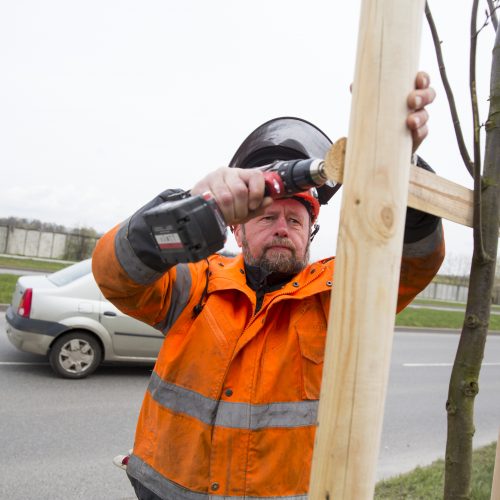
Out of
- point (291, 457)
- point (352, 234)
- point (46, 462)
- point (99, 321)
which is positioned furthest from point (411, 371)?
point (352, 234)

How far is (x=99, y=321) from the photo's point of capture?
6152 millimetres

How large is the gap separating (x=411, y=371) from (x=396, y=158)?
922cm

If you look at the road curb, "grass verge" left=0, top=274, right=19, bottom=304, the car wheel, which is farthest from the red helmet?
the road curb

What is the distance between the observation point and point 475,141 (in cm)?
127

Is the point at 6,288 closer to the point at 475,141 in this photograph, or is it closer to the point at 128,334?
the point at 128,334

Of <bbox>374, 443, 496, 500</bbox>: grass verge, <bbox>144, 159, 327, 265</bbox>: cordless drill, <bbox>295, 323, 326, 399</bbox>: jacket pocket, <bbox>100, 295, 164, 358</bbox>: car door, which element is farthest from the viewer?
<bbox>100, 295, 164, 358</bbox>: car door

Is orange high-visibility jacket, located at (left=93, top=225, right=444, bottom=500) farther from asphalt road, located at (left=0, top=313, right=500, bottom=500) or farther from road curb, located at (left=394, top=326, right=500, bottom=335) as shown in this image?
road curb, located at (left=394, top=326, right=500, bottom=335)

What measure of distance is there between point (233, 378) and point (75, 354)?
511 cm

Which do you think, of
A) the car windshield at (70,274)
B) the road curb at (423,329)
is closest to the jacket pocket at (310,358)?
the car windshield at (70,274)

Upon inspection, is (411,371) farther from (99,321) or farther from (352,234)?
(352,234)

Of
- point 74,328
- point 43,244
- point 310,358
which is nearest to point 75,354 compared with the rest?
point 74,328

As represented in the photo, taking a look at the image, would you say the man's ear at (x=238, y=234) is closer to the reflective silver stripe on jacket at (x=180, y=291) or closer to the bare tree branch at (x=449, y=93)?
the reflective silver stripe on jacket at (x=180, y=291)

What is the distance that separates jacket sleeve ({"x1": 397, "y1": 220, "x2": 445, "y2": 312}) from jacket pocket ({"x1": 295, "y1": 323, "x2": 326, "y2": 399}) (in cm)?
32

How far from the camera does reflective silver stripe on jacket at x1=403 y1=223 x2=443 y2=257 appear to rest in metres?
1.41
